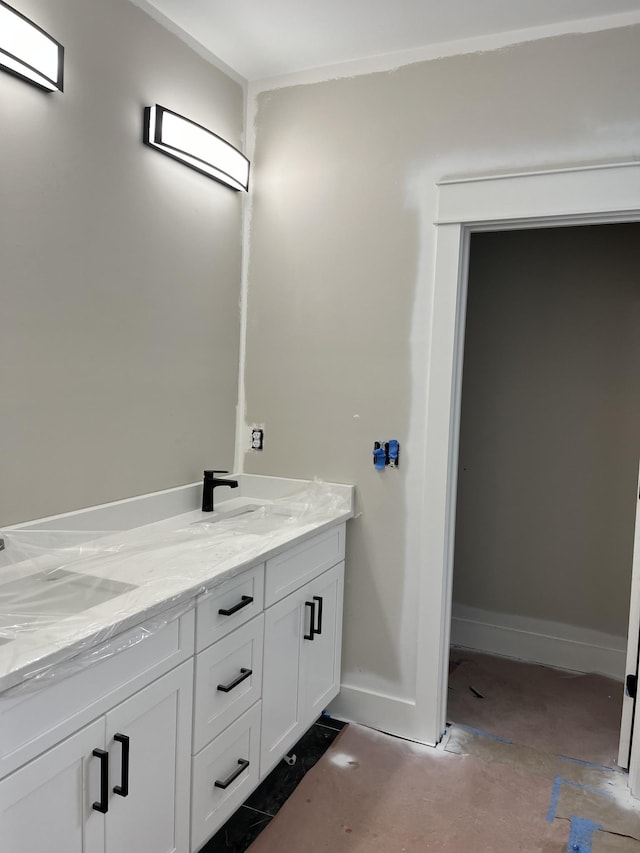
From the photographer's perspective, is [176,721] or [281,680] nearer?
[176,721]

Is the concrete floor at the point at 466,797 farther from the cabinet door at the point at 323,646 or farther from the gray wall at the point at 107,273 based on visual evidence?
the gray wall at the point at 107,273

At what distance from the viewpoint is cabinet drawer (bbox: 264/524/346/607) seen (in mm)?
1980

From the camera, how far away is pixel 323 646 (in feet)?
7.79

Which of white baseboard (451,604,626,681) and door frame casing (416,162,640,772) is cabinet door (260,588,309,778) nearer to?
door frame casing (416,162,640,772)

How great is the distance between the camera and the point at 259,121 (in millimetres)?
2592

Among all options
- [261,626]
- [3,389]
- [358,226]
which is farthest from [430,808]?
[358,226]

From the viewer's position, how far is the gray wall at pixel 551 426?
2977mm

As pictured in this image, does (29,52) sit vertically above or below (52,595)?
above

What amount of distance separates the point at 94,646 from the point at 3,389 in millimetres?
767

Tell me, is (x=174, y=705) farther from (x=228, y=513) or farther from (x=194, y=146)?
(x=194, y=146)

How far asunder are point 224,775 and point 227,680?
0.26 m

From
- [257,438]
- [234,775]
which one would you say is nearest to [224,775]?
[234,775]

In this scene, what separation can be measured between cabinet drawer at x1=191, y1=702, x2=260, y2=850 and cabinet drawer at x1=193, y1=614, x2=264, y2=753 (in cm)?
4

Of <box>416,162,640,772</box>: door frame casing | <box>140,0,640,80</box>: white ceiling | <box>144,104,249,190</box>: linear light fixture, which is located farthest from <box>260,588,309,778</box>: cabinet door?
<box>140,0,640,80</box>: white ceiling
